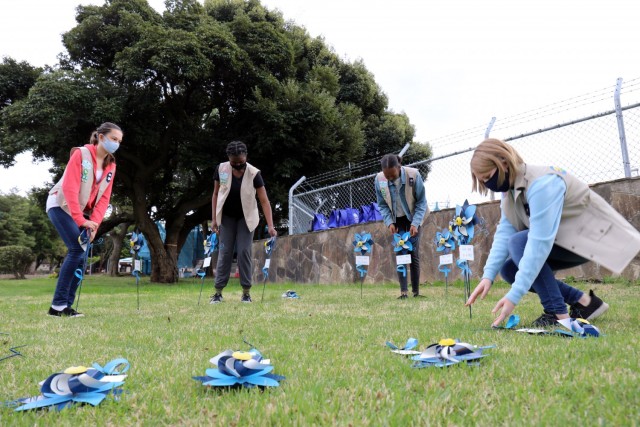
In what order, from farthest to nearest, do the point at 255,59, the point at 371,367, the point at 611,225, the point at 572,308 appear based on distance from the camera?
the point at 255,59 < the point at 572,308 < the point at 611,225 < the point at 371,367

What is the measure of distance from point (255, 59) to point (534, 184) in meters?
12.7

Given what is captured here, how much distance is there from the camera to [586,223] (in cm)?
245

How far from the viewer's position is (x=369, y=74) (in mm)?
19750

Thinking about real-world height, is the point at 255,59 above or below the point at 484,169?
above

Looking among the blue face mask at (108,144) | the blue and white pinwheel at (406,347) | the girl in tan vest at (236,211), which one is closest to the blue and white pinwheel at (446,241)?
the girl in tan vest at (236,211)

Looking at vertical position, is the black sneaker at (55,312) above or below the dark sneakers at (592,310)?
below

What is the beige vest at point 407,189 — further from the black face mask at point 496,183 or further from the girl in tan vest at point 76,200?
the girl in tan vest at point 76,200

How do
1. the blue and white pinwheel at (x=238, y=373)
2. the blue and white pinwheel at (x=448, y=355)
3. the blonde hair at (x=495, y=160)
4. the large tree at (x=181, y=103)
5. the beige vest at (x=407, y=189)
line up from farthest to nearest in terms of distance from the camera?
1. the large tree at (x=181, y=103)
2. the beige vest at (x=407, y=189)
3. the blonde hair at (x=495, y=160)
4. the blue and white pinwheel at (x=448, y=355)
5. the blue and white pinwheel at (x=238, y=373)

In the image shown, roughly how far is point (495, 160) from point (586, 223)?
58cm

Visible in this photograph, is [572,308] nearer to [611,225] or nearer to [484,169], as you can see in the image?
[611,225]

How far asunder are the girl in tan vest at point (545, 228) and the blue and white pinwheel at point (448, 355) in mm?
421

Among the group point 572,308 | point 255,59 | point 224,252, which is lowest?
point 572,308

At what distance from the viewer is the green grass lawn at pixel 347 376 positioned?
1215 mm

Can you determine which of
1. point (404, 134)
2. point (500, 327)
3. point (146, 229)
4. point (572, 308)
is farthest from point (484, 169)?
point (404, 134)
